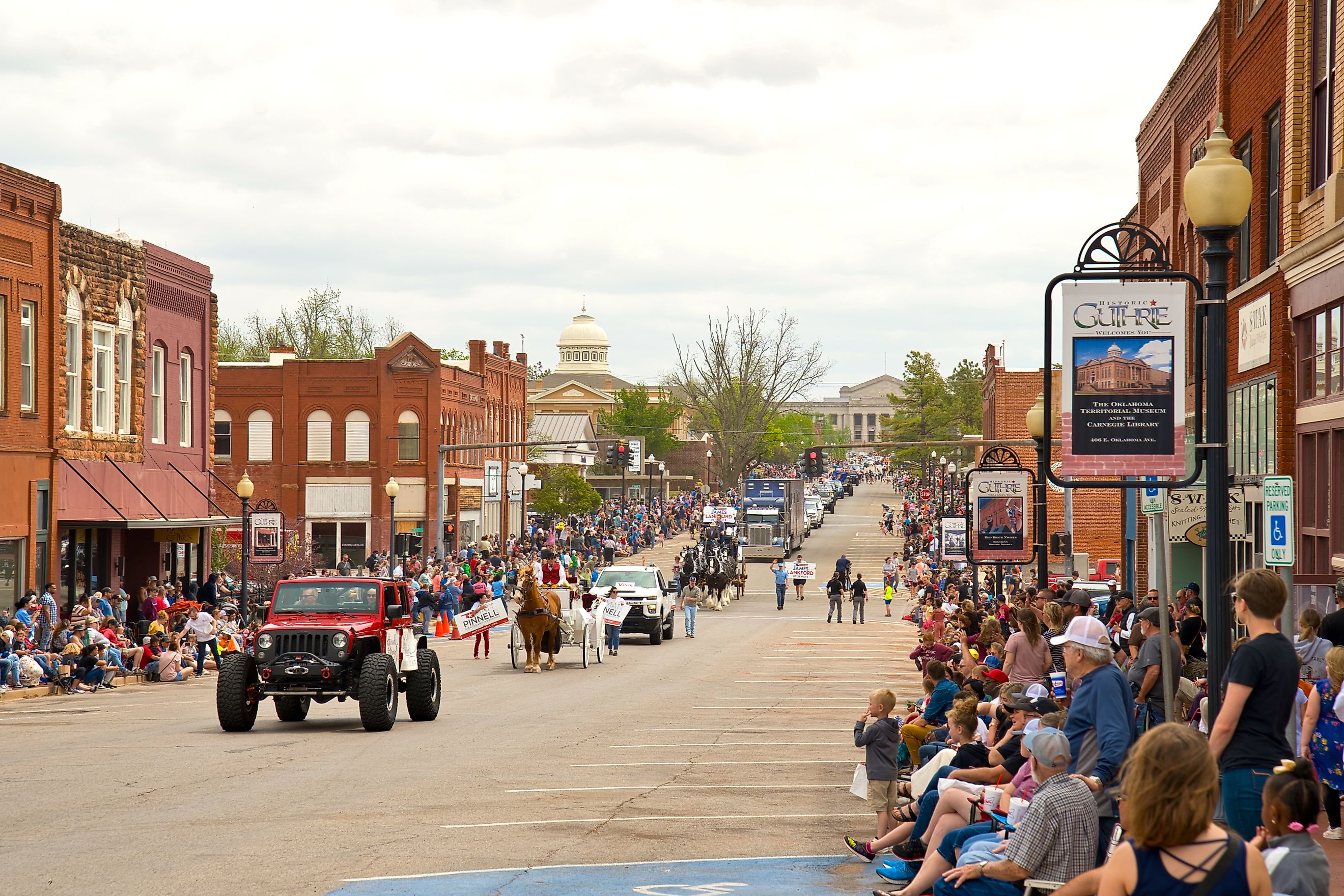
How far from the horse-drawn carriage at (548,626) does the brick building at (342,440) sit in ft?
118

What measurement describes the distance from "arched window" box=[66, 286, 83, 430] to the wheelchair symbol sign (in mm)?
26788

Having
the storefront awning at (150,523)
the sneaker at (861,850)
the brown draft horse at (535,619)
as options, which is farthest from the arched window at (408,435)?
the sneaker at (861,850)

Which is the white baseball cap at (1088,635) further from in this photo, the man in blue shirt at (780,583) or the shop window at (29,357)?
the man in blue shirt at (780,583)

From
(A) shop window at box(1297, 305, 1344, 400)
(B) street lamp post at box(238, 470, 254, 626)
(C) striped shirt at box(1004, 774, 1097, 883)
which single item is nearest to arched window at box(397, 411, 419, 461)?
(B) street lamp post at box(238, 470, 254, 626)

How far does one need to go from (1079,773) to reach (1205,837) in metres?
3.71

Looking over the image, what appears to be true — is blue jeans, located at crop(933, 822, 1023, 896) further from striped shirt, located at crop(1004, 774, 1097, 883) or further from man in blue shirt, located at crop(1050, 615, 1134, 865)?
man in blue shirt, located at crop(1050, 615, 1134, 865)

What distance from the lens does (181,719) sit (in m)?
21.0

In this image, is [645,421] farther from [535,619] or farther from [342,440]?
[535,619]

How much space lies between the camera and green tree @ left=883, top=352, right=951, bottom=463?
113875 mm

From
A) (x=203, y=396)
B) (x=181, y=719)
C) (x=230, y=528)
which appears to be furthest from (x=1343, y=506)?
(x=230, y=528)

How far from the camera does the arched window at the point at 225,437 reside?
67000mm

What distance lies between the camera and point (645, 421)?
11962cm

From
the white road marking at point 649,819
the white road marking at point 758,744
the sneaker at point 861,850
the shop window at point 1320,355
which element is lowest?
the white road marking at point 758,744

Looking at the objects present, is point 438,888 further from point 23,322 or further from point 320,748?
point 23,322
